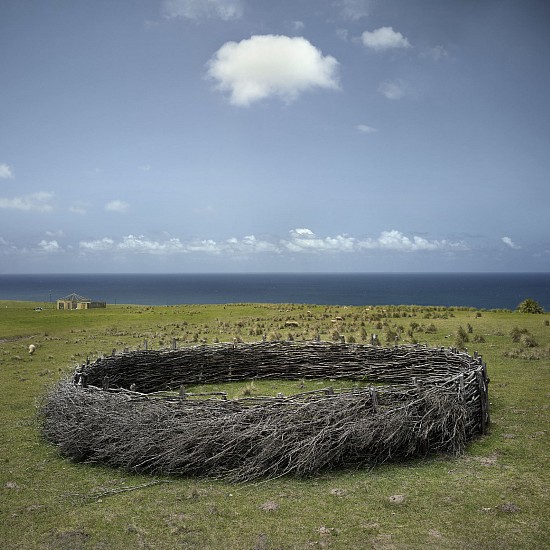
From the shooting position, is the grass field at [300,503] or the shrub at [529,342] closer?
the grass field at [300,503]

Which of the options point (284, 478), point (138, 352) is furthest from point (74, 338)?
point (284, 478)

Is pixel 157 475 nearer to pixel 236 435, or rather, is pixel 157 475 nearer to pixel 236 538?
pixel 236 435

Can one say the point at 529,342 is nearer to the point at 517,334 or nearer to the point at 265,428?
the point at 517,334

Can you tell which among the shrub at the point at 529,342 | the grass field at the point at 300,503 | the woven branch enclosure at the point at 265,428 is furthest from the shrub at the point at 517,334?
the woven branch enclosure at the point at 265,428

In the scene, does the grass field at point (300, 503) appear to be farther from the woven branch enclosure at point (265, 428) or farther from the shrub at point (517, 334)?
the shrub at point (517, 334)

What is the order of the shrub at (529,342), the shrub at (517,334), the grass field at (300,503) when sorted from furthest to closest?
the shrub at (517,334) < the shrub at (529,342) < the grass field at (300,503)

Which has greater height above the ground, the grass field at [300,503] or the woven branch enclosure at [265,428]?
the woven branch enclosure at [265,428]

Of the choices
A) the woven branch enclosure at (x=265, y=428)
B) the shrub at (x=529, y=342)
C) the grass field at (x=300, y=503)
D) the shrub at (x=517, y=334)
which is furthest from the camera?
the shrub at (x=517, y=334)

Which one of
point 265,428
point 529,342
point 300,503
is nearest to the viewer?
point 300,503

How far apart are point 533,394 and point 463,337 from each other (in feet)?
26.3

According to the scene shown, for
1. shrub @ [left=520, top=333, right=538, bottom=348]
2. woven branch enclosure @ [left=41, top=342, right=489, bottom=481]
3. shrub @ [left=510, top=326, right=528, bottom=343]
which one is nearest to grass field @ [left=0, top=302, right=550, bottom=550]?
woven branch enclosure @ [left=41, top=342, right=489, bottom=481]

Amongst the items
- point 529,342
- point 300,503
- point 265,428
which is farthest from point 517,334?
point 300,503

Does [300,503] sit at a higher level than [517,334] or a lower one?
lower

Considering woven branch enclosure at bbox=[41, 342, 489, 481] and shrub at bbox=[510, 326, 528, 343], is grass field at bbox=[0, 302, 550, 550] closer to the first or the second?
woven branch enclosure at bbox=[41, 342, 489, 481]
